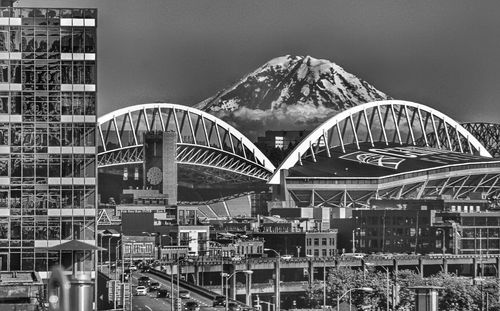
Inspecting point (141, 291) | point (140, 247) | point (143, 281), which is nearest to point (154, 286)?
point (143, 281)

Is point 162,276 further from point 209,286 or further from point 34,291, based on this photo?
point 34,291

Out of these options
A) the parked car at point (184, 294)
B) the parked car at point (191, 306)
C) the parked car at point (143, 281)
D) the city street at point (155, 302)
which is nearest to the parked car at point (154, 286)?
the parked car at point (143, 281)

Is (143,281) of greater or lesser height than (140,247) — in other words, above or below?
→ below

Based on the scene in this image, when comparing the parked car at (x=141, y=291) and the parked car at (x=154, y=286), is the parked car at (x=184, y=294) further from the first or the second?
the parked car at (x=154, y=286)

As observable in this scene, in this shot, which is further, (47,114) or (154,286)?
(154,286)

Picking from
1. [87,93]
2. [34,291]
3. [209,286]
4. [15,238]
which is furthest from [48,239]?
[209,286]

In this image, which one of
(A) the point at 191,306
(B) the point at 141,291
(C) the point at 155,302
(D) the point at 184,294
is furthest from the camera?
(B) the point at 141,291

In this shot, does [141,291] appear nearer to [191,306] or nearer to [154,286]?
[154,286]
